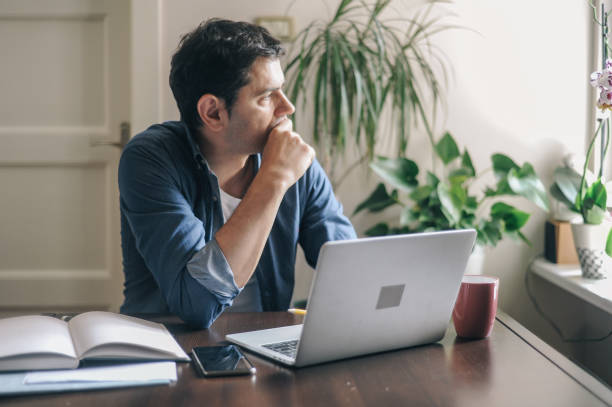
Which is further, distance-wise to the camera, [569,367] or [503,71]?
[503,71]

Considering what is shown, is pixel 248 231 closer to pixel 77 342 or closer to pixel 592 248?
pixel 77 342

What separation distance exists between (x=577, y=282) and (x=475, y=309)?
110 centimetres

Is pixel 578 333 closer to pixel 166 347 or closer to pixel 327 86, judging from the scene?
pixel 327 86

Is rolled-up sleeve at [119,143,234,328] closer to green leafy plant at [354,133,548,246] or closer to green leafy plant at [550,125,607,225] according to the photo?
green leafy plant at [354,133,548,246]

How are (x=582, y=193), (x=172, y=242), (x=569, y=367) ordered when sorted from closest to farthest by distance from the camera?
1. (x=569, y=367)
2. (x=172, y=242)
3. (x=582, y=193)

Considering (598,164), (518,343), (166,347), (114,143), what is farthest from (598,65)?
(166,347)

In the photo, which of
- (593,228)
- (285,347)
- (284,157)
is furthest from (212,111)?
(593,228)

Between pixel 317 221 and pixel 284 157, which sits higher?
pixel 284 157

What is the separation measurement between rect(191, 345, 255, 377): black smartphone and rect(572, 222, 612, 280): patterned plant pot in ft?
4.56

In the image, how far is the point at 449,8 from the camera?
2.50 metres

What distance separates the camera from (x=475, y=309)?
113 cm

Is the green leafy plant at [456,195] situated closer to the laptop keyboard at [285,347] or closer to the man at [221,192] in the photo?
the man at [221,192]

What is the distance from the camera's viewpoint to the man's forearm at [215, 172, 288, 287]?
1256mm

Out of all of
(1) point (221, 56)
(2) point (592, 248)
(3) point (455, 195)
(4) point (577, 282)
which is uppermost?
(1) point (221, 56)
